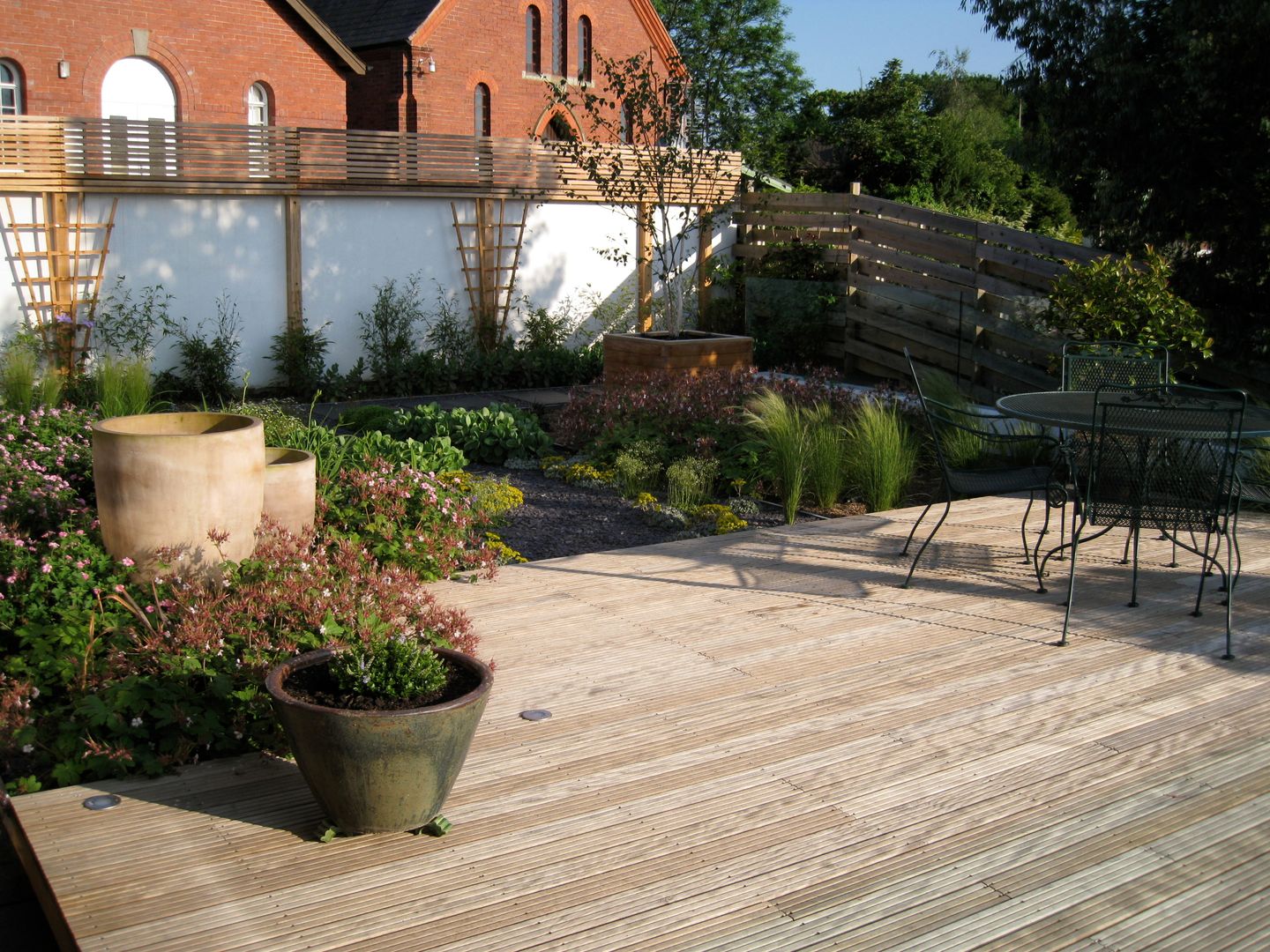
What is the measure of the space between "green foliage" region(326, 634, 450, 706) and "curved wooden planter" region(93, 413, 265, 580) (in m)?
1.27

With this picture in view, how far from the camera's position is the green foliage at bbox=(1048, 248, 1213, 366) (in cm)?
843

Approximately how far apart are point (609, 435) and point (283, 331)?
5429 millimetres

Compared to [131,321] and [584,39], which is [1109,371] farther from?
[584,39]

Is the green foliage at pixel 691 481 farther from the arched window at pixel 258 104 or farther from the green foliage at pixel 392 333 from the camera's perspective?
the arched window at pixel 258 104

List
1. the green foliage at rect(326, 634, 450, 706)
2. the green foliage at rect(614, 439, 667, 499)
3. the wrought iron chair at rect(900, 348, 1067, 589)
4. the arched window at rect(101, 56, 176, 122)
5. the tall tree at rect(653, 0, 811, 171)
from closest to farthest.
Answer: the green foliage at rect(326, 634, 450, 706), the wrought iron chair at rect(900, 348, 1067, 589), the green foliage at rect(614, 439, 667, 499), the arched window at rect(101, 56, 176, 122), the tall tree at rect(653, 0, 811, 171)

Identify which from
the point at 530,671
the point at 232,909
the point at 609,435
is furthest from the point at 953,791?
the point at 609,435

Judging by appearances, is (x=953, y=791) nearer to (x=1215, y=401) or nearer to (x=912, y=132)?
(x=1215, y=401)

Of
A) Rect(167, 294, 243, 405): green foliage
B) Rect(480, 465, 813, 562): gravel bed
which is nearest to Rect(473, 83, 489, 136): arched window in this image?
Rect(167, 294, 243, 405): green foliage

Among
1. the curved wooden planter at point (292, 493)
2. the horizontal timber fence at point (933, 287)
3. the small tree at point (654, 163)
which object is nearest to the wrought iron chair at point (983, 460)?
the horizontal timber fence at point (933, 287)

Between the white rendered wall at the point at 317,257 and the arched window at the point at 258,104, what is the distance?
8.94 meters

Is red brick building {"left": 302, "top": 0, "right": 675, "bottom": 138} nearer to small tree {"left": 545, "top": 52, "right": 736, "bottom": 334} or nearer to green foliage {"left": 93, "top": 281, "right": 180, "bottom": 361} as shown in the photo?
small tree {"left": 545, "top": 52, "right": 736, "bottom": 334}

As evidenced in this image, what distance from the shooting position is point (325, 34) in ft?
67.9

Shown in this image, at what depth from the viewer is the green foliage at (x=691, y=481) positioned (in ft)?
22.4

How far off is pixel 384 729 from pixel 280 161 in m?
10.2
